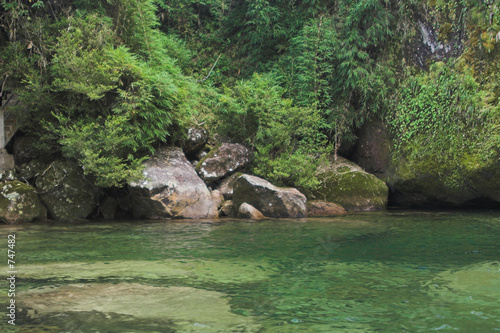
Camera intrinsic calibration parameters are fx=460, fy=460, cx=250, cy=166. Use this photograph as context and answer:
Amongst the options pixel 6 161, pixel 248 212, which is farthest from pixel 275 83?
pixel 6 161

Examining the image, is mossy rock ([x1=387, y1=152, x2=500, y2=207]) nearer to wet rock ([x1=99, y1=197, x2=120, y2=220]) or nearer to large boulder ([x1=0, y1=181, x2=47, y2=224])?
wet rock ([x1=99, y1=197, x2=120, y2=220])

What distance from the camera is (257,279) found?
518 centimetres

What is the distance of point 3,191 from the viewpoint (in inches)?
404

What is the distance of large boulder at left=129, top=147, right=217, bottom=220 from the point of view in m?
10.8

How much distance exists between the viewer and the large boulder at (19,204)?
9.95 metres

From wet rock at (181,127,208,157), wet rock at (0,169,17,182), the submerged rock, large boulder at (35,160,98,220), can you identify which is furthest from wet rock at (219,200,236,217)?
the submerged rock

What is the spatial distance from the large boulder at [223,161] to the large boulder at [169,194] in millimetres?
952

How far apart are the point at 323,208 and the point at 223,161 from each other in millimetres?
3029

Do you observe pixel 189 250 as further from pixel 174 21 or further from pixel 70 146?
pixel 174 21

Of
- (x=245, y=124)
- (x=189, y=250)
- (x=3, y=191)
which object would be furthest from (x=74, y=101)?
(x=189, y=250)

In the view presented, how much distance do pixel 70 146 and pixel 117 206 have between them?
214cm

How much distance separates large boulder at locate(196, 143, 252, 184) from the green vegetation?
0.45 metres

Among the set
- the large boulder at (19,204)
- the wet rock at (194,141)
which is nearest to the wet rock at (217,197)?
the wet rock at (194,141)

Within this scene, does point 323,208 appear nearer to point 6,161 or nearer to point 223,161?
point 223,161
